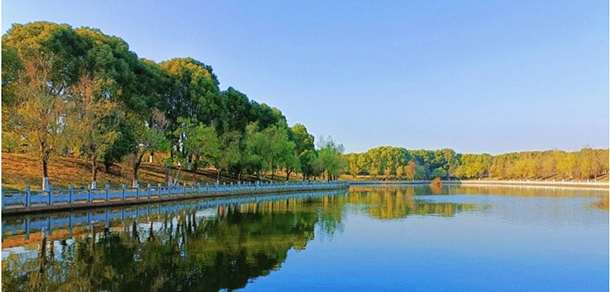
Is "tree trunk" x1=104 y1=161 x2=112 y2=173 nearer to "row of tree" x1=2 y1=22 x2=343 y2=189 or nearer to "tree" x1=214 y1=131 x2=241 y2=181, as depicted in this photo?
"row of tree" x1=2 y1=22 x2=343 y2=189

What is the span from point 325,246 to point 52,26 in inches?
934

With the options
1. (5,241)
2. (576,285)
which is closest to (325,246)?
(576,285)

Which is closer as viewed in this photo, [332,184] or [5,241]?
[5,241]

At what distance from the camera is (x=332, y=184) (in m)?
56.2

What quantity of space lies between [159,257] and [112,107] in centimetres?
1973

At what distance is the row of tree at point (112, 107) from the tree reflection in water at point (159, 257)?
865cm

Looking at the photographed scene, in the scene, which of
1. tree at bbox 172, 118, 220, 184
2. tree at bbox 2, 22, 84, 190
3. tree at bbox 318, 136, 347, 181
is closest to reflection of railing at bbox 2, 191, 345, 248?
tree at bbox 2, 22, 84, 190

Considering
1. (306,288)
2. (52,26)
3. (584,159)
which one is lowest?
(306,288)

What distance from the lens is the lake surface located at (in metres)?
8.89

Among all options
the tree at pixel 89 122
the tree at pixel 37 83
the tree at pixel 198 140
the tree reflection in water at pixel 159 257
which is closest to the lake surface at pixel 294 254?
the tree reflection in water at pixel 159 257

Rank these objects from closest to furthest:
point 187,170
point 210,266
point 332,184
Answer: point 210,266 < point 187,170 < point 332,184

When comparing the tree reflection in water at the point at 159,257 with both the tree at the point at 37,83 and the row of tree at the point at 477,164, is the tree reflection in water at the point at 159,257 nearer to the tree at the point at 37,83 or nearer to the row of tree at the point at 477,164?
the tree at the point at 37,83

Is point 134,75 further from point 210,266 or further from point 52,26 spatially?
point 210,266

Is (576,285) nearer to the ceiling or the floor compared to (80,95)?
nearer to the floor
